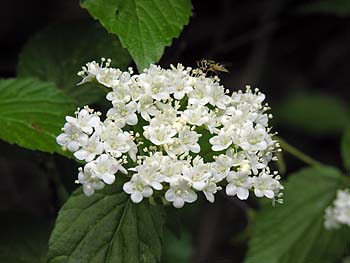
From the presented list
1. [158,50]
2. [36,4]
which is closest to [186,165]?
[158,50]

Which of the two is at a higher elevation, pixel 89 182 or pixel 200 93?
pixel 200 93

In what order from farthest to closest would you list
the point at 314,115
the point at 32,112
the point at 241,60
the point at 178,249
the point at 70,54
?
the point at 314,115
the point at 241,60
the point at 178,249
the point at 70,54
the point at 32,112

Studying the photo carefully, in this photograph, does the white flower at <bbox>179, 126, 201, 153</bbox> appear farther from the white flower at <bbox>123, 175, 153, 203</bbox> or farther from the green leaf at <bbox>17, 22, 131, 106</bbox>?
the green leaf at <bbox>17, 22, 131, 106</bbox>

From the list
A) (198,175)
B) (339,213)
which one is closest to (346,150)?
(339,213)

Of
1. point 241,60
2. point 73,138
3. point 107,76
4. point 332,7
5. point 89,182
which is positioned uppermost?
point 241,60

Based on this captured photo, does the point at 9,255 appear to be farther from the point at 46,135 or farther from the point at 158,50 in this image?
the point at 158,50

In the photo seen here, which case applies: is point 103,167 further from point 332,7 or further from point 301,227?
point 332,7

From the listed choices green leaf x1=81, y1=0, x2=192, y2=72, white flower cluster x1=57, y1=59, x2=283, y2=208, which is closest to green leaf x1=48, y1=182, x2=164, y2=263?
white flower cluster x1=57, y1=59, x2=283, y2=208
